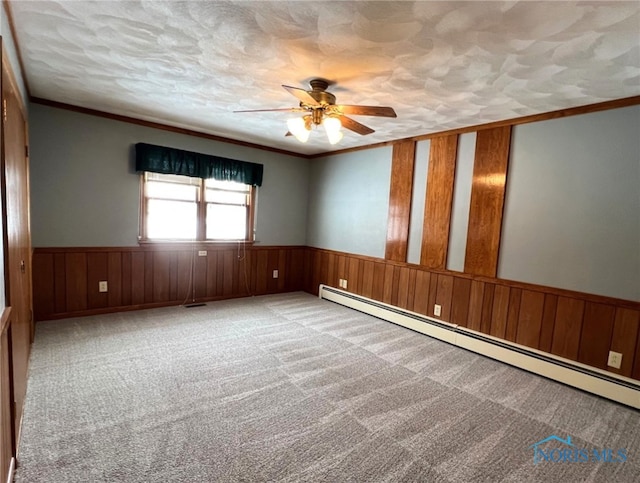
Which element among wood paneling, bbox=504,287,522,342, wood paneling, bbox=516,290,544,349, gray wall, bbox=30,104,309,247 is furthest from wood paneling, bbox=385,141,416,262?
gray wall, bbox=30,104,309,247

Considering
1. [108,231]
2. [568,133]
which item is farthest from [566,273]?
[108,231]

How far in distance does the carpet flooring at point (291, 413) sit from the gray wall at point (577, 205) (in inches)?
39.3

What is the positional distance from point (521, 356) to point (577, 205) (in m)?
1.50

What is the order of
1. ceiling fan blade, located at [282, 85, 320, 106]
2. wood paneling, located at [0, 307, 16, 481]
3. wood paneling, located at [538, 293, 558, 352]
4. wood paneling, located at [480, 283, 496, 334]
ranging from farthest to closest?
wood paneling, located at [480, 283, 496, 334]
wood paneling, located at [538, 293, 558, 352]
ceiling fan blade, located at [282, 85, 320, 106]
wood paneling, located at [0, 307, 16, 481]

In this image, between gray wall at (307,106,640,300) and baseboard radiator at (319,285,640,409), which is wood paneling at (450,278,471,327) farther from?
gray wall at (307,106,640,300)

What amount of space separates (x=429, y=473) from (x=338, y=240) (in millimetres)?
3768

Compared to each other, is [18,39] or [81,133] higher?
[18,39]

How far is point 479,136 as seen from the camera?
11.7ft

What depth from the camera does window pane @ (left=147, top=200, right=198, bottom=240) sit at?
434 cm

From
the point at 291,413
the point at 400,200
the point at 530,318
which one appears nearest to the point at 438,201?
the point at 400,200

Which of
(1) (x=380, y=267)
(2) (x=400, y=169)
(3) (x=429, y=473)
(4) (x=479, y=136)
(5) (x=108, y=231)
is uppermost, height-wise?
(4) (x=479, y=136)

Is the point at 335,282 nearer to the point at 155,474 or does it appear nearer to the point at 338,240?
the point at 338,240

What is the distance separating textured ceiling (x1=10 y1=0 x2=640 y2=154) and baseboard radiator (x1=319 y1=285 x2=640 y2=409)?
7.43 feet

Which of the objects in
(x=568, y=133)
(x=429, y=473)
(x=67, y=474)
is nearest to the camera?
(x=67, y=474)
